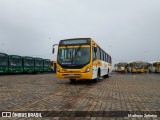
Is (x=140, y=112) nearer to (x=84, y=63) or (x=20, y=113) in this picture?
(x=20, y=113)

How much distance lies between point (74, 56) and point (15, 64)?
75.7 ft

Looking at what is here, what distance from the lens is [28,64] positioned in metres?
42.1

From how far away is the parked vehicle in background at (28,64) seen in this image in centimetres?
4047

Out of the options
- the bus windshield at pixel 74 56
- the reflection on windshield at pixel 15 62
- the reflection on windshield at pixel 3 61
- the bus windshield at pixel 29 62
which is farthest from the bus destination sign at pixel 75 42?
the bus windshield at pixel 29 62

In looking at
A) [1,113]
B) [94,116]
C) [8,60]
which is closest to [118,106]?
[94,116]

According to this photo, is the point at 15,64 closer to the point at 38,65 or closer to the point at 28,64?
the point at 28,64

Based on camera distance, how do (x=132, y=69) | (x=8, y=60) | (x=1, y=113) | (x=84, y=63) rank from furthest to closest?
(x=132, y=69), (x=8, y=60), (x=84, y=63), (x=1, y=113)

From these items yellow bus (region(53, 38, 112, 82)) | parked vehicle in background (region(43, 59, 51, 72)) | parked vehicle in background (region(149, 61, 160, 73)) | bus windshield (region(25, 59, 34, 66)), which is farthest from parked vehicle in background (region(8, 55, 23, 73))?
parked vehicle in background (region(149, 61, 160, 73))

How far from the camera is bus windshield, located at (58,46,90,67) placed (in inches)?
618

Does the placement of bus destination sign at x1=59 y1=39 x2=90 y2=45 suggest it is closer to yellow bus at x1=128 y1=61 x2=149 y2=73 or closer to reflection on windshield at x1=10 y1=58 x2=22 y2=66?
reflection on windshield at x1=10 y1=58 x2=22 y2=66

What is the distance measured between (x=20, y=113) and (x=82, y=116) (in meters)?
1.78

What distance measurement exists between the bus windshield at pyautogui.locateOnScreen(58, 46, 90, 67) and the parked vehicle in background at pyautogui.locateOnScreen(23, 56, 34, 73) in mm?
25574

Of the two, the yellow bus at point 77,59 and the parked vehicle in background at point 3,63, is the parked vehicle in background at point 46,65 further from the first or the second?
the yellow bus at point 77,59

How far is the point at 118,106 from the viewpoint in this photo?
7.66 meters
